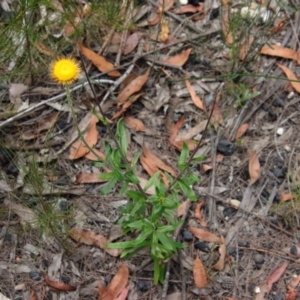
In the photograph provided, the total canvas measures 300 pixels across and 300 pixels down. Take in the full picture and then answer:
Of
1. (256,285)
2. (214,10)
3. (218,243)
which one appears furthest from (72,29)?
(256,285)

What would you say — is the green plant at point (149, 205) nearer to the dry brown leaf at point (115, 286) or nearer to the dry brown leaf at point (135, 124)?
the dry brown leaf at point (115, 286)

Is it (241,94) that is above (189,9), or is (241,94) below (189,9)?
below

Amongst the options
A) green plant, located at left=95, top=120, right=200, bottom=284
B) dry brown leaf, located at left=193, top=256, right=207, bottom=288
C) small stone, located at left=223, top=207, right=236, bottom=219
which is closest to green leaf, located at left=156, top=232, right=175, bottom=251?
green plant, located at left=95, top=120, right=200, bottom=284

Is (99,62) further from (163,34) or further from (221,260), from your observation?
(221,260)

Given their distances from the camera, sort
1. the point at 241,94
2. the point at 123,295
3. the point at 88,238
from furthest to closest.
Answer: the point at 241,94
the point at 88,238
the point at 123,295

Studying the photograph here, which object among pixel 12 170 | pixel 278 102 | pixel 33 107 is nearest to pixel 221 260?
pixel 278 102

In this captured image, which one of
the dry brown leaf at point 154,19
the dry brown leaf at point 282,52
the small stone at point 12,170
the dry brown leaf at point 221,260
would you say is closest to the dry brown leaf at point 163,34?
the dry brown leaf at point 154,19
